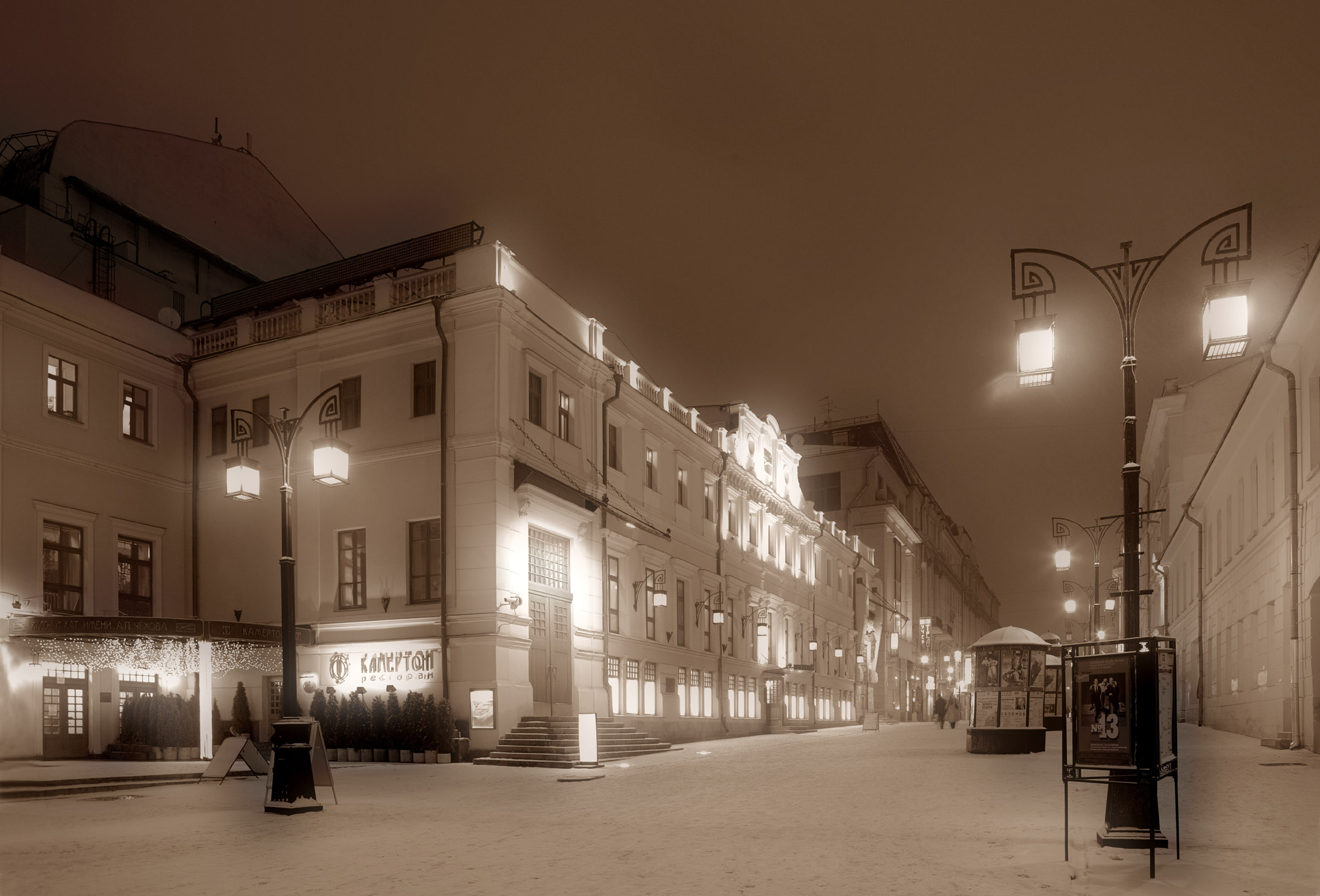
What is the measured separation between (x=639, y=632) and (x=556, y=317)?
10588 millimetres

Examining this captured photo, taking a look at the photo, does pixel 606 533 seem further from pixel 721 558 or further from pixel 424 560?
pixel 721 558

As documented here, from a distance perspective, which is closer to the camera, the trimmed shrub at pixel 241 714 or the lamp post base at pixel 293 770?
the lamp post base at pixel 293 770

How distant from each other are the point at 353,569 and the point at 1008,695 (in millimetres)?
17532

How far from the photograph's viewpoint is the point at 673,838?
10.9 metres

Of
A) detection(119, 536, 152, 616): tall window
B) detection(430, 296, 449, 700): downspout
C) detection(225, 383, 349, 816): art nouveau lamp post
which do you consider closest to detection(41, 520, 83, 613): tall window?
detection(119, 536, 152, 616): tall window

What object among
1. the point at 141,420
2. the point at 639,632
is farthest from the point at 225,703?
the point at 639,632

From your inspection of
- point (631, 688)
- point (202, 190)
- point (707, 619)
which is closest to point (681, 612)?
point (707, 619)

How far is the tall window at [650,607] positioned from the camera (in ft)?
113

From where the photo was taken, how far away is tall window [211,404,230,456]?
31.8 metres

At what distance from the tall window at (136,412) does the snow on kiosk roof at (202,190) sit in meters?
9.67

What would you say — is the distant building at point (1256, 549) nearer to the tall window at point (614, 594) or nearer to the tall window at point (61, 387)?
the tall window at point (614, 594)

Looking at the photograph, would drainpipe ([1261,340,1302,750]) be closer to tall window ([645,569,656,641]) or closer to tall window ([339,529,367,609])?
tall window ([645,569,656,641])

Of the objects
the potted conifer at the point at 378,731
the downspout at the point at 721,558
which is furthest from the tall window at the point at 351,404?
the downspout at the point at 721,558

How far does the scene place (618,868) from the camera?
29.8 feet
